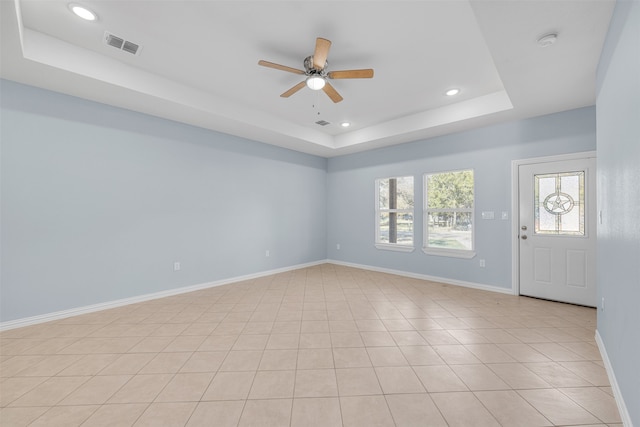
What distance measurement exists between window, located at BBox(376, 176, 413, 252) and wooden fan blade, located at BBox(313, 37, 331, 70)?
3481 mm

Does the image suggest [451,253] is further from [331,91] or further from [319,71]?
[319,71]

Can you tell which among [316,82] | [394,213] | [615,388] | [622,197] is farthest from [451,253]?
[316,82]

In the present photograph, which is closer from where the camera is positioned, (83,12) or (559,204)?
(83,12)

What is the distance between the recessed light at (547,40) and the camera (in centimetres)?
222

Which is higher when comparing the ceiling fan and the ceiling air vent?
the ceiling air vent

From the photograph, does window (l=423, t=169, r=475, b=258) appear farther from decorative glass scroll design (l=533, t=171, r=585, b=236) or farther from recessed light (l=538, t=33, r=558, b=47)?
recessed light (l=538, t=33, r=558, b=47)

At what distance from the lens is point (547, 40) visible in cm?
226

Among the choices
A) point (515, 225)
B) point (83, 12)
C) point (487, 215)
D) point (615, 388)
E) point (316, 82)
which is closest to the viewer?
point (615, 388)

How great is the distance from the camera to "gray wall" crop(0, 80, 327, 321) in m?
3.01

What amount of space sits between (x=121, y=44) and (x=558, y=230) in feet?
19.7

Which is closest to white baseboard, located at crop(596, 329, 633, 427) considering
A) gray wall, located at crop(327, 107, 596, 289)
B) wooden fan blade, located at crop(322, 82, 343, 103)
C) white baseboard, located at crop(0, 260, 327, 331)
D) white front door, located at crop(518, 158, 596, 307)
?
white front door, located at crop(518, 158, 596, 307)

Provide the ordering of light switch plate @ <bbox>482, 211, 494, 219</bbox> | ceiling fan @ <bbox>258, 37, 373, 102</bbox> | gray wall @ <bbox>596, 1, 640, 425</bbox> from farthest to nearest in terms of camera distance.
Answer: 1. light switch plate @ <bbox>482, 211, 494, 219</bbox>
2. ceiling fan @ <bbox>258, 37, 373, 102</bbox>
3. gray wall @ <bbox>596, 1, 640, 425</bbox>

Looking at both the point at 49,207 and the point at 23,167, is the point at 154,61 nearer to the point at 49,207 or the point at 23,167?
the point at 23,167

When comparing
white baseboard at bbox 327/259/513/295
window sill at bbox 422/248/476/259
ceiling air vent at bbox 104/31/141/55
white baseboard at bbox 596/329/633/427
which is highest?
ceiling air vent at bbox 104/31/141/55
